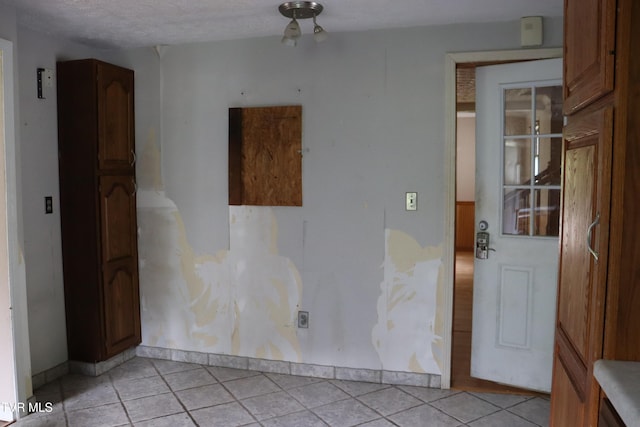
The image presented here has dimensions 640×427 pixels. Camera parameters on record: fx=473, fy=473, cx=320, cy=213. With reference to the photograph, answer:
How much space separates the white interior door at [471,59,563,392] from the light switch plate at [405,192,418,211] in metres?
0.39

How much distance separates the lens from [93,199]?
123 inches

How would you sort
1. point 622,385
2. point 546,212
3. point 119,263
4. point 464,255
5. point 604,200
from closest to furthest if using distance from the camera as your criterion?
point 622,385, point 604,200, point 546,212, point 119,263, point 464,255

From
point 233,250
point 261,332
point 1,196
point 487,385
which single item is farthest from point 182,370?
point 487,385

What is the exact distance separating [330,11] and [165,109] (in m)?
1.45

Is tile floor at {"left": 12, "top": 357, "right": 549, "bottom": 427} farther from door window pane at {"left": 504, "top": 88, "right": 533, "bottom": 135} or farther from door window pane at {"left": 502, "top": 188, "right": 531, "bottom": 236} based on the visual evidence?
door window pane at {"left": 504, "top": 88, "right": 533, "bottom": 135}

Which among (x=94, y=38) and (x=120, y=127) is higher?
(x=94, y=38)

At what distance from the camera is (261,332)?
10.9 ft

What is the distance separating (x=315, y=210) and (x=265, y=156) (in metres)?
0.51

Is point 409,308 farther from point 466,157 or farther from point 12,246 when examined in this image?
point 466,157

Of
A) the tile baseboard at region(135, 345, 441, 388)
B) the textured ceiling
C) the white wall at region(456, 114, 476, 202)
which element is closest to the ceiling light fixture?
the textured ceiling

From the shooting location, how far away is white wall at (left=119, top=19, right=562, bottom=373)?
302 cm

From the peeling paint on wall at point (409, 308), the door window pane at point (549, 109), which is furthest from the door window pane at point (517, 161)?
the peeling paint on wall at point (409, 308)

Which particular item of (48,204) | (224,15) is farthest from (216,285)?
(224,15)

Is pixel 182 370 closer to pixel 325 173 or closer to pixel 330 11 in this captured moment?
pixel 325 173
